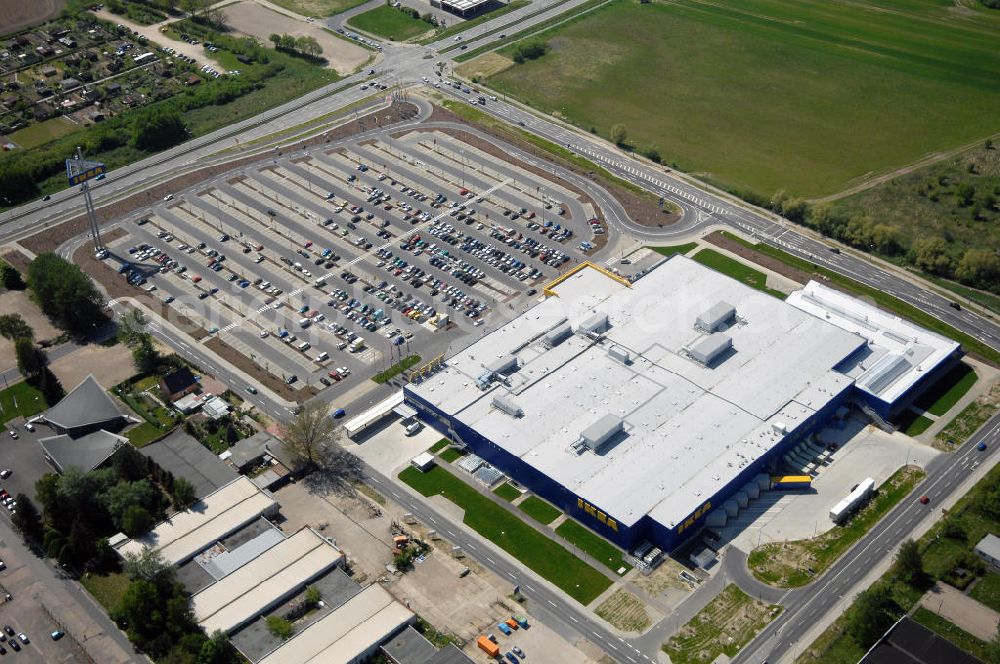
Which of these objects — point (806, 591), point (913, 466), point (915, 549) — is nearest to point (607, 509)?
point (806, 591)

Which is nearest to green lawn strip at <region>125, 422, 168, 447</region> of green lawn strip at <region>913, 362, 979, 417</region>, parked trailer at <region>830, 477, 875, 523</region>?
parked trailer at <region>830, 477, 875, 523</region>

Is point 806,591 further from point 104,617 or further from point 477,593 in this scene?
point 104,617

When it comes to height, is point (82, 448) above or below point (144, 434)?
above

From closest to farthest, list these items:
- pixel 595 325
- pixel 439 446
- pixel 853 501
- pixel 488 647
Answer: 1. pixel 488 647
2. pixel 853 501
3. pixel 439 446
4. pixel 595 325

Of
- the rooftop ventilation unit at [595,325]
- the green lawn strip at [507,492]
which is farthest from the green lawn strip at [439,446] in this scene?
the rooftop ventilation unit at [595,325]

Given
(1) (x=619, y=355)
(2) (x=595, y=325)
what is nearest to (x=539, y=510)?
(1) (x=619, y=355)

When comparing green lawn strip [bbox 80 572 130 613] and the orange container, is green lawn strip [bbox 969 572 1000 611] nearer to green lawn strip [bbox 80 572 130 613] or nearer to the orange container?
the orange container

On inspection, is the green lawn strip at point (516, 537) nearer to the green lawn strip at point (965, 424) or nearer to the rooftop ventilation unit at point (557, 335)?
the rooftop ventilation unit at point (557, 335)

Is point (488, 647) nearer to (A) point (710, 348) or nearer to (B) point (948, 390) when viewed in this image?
(A) point (710, 348)
